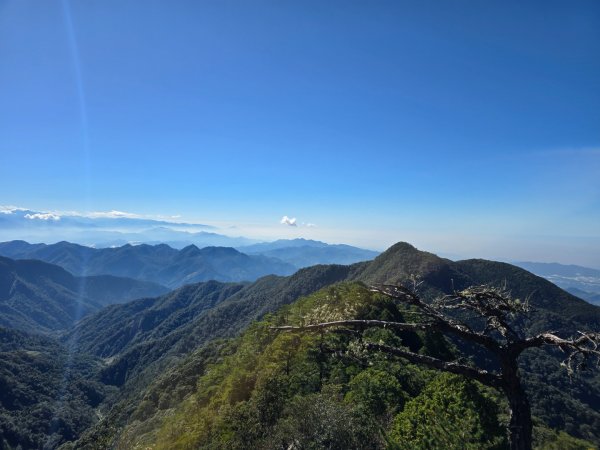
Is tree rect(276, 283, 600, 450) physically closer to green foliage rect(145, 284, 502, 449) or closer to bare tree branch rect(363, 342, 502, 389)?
bare tree branch rect(363, 342, 502, 389)

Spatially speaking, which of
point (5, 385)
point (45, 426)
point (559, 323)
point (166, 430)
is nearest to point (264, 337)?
point (166, 430)

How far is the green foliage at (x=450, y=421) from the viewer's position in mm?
16734

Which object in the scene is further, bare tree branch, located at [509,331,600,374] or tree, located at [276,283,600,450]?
tree, located at [276,283,600,450]

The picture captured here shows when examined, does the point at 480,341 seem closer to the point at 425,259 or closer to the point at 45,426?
the point at 425,259

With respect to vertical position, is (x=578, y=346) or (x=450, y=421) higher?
(x=578, y=346)

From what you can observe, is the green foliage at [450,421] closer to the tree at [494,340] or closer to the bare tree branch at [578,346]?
the tree at [494,340]

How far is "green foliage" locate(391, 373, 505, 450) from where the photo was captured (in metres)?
16.7

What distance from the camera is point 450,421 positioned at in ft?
61.4

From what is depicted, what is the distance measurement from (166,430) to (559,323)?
16336cm

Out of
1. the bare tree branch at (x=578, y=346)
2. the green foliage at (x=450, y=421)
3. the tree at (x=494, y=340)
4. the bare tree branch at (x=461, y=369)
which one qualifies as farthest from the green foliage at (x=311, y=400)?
the bare tree branch at (x=578, y=346)

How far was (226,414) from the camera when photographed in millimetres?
29812

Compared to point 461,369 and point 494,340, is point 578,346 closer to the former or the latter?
point 494,340

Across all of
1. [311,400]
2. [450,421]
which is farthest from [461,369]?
[311,400]

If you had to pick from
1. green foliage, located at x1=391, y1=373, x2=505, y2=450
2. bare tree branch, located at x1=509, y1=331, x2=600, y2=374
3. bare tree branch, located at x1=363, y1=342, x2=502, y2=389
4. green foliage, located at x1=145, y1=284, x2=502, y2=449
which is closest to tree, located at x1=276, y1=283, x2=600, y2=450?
bare tree branch, located at x1=363, y1=342, x2=502, y2=389
